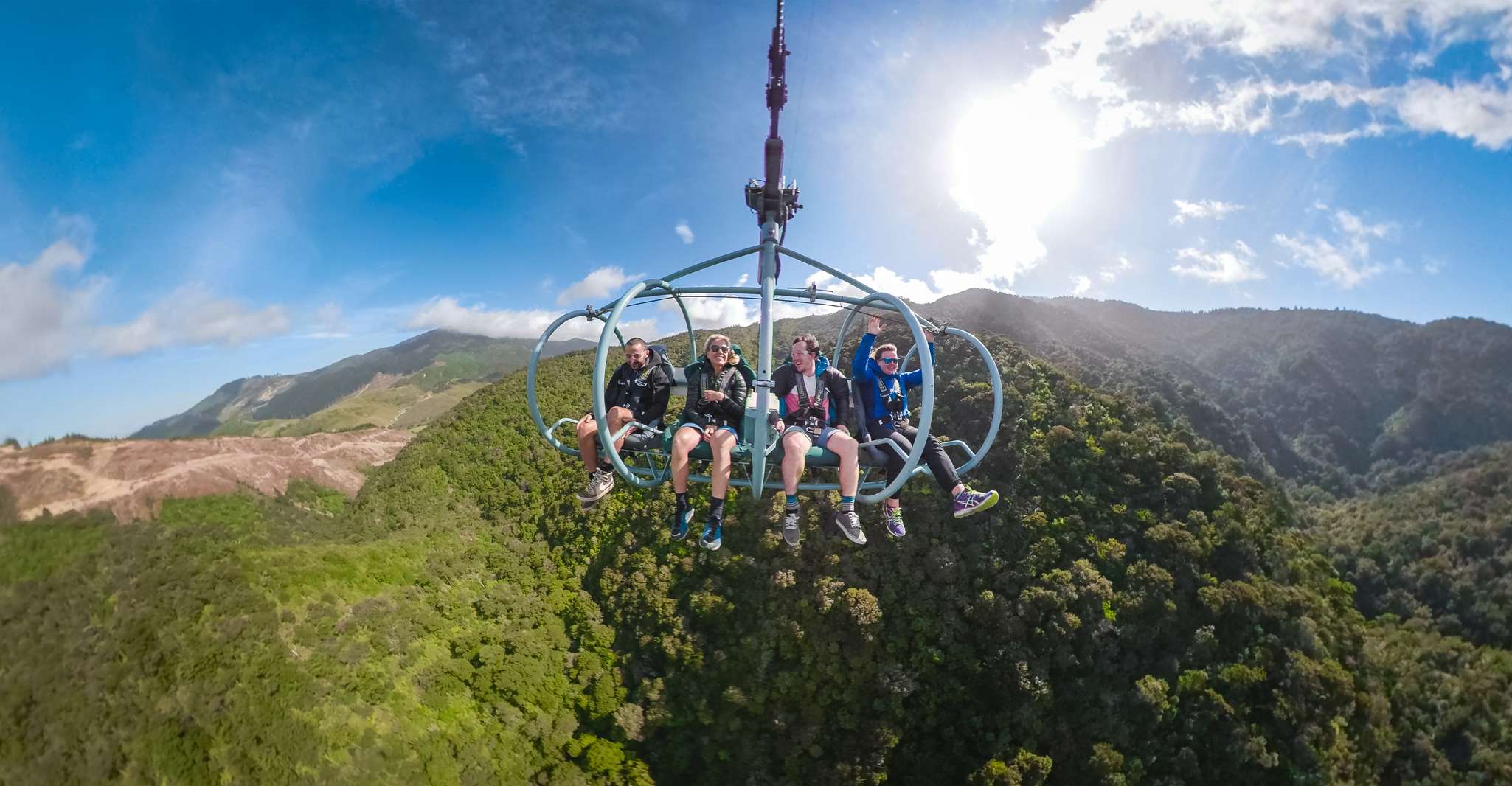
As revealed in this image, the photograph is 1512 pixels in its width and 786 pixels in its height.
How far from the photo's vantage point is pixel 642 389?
26.6 feet

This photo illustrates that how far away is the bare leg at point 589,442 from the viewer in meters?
8.16

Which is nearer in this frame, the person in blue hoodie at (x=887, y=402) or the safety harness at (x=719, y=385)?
the safety harness at (x=719, y=385)

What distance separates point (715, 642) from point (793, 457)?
86.7 feet

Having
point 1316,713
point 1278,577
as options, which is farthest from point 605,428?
Result: point 1278,577

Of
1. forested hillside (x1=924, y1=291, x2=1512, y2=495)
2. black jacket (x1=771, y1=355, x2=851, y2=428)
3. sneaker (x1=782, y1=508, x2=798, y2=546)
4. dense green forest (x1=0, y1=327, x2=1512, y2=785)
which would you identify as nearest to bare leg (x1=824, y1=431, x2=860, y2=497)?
black jacket (x1=771, y1=355, x2=851, y2=428)

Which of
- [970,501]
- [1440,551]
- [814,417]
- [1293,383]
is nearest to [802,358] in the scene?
[814,417]

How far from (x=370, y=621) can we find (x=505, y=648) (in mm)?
5896

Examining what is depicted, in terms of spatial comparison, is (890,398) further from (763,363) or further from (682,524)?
(682,524)

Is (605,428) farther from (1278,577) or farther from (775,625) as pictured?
(1278,577)

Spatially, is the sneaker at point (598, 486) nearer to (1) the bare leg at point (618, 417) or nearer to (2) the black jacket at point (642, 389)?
(1) the bare leg at point (618, 417)

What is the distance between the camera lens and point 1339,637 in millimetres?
32781

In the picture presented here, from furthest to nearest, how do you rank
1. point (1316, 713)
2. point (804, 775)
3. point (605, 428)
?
point (1316, 713), point (804, 775), point (605, 428)

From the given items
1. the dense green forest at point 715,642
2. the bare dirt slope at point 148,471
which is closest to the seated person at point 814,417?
the dense green forest at point 715,642

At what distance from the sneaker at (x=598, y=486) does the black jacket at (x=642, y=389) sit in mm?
937
